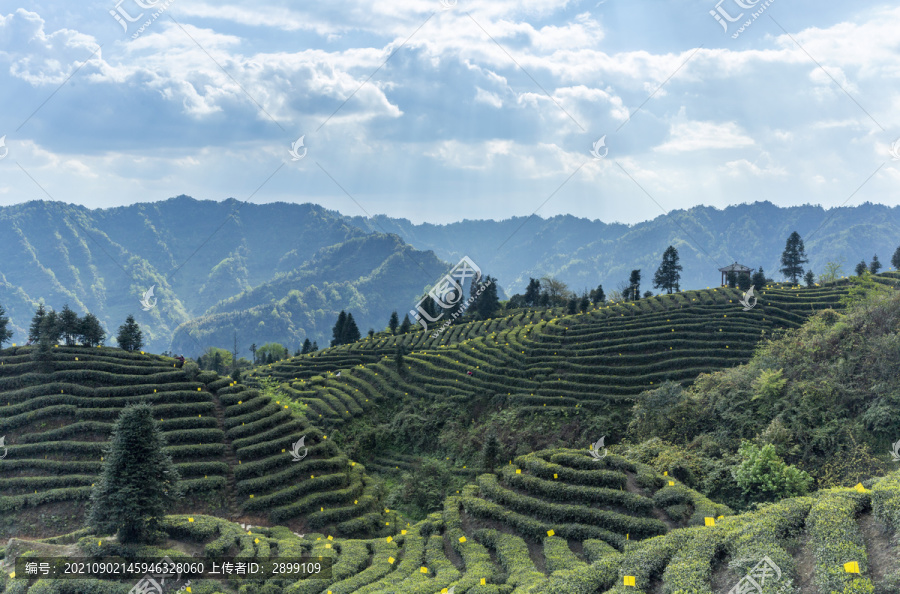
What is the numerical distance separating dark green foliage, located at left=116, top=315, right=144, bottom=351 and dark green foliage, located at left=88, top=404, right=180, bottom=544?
1842 cm

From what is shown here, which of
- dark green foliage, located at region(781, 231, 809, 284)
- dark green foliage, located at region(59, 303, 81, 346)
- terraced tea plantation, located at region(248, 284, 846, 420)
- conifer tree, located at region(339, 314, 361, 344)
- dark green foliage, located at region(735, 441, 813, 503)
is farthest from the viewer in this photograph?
conifer tree, located at region(339, 314, 361, 344)

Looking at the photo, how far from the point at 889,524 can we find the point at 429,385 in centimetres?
3985

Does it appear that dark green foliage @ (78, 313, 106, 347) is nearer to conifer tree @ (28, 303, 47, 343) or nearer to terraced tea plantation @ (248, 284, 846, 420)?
conifer tree @ (28, 303, 47, 343)

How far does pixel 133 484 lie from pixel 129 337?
20.7 meters

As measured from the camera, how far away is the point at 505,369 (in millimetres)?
48125

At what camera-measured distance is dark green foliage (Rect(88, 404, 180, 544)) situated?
1958 centimetres

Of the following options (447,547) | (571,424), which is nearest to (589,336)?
(571,424)

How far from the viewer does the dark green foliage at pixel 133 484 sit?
19.6 meters

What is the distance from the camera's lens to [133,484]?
20.0 m

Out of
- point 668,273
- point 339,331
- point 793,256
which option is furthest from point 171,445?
point 793,256

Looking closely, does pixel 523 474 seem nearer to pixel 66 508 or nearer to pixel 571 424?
pixel 571 424

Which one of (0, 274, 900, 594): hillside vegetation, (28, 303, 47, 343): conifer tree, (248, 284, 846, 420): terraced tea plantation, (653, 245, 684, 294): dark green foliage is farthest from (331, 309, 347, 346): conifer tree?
(28, 303, 47, 343): conifer tree

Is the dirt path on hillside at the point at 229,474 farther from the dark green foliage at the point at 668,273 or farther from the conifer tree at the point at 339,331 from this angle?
the dark green foliage at the point at 668,273

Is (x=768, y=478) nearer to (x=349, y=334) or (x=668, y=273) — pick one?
(x=668, y=273)
